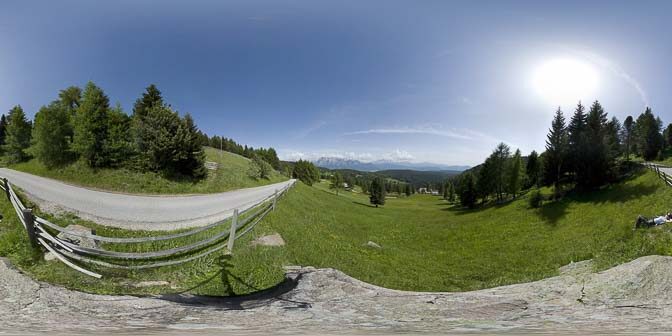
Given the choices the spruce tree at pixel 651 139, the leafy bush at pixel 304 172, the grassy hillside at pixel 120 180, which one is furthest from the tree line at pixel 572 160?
the spruce tree at pixel 651 139

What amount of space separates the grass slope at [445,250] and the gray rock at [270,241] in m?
0.46

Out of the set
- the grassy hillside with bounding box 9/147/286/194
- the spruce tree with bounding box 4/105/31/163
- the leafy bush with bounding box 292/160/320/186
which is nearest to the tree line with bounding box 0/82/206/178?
the grassy hillside with bounding box 9/147/286/194

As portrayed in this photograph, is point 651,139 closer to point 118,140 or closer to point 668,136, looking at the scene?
point 668,136

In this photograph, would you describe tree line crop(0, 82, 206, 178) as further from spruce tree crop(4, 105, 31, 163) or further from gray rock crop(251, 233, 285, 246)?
gray rock crop(251, 233, 285, 246)

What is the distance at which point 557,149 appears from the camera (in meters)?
35.0

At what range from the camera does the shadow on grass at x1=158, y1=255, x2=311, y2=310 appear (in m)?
5.79

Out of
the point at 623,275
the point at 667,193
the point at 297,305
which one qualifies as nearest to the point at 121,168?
the point at 297,305

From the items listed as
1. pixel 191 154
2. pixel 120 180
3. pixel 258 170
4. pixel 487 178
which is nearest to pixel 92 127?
pixel 120 180

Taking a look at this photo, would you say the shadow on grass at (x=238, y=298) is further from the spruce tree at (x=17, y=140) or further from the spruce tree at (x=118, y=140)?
the spruce tree at (x=17, y=140)

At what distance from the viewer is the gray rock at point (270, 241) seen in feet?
36.8

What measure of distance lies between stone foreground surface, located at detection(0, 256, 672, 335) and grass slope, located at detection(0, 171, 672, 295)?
4.15 ft

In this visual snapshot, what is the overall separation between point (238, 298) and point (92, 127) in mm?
27466

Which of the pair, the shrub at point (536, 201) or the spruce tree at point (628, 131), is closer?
the shrub at point (536, 201)

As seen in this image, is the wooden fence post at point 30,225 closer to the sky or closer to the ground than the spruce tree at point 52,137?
closer to the ground
